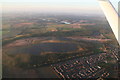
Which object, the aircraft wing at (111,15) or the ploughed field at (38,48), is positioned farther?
the ploughed field at (38,48)

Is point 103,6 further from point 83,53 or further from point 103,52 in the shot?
point 103,52

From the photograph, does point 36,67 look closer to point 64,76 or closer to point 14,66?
point 14,66

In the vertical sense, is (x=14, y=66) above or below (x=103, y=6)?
below

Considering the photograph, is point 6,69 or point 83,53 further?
point 83,53

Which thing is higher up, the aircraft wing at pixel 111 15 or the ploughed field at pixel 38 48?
the aircraft wing at pixel 111 15

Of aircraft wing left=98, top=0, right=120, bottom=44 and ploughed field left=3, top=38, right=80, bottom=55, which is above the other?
aircraft wing left=98, top=0, right=120, bottom=44

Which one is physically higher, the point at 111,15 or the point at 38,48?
the point at 111,15

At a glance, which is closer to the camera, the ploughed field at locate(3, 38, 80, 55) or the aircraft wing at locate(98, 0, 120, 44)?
the aircraft wing at locate(98, 0, 120, 44)

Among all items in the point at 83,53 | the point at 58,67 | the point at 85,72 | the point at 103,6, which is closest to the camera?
the point at 103,6

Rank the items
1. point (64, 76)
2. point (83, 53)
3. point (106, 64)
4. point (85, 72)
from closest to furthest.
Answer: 1. point (64, 76)
2. point (85, 72)
3. point (106, 64)
4. point (83, 53)

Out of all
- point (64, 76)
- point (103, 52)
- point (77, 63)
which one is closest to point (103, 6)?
point (64, 76)

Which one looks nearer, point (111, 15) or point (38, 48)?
point (111, 15)
